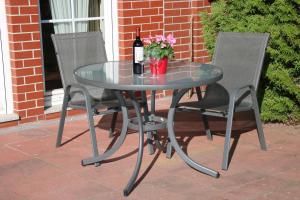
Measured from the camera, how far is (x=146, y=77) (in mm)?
3795

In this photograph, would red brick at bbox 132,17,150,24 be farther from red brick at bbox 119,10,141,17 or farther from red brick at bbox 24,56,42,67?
red brick at bbox 24,56,42,67

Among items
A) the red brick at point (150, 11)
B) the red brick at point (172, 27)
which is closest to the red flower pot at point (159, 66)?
the red brick at point (150, 11)

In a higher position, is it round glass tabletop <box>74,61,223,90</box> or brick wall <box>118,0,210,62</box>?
brick wall <box>118,0,210,62</box>

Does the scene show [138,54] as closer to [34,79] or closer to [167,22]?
[34,79]

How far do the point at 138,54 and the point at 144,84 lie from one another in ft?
1.39

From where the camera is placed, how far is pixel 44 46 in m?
5.50

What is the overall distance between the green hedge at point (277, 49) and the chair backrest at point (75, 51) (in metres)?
1.47

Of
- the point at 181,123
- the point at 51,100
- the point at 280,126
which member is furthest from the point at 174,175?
the point at 51,100

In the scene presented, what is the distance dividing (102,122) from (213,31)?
5.43ft

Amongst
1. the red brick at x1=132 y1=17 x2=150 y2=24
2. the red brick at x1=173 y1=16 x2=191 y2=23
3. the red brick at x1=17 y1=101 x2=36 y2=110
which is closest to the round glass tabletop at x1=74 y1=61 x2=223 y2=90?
the red brick at x1=17 y1=101 x2=36 y2=110

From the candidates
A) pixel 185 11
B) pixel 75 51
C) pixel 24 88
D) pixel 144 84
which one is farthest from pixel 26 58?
pixel 185 11

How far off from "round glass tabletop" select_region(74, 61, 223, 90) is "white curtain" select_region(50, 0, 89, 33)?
1.32 metres

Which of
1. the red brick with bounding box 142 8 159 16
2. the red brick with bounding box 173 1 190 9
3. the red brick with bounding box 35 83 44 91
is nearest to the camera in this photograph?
the red brick with bounding box 35 83 44 91

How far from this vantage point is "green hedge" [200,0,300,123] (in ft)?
16.3
